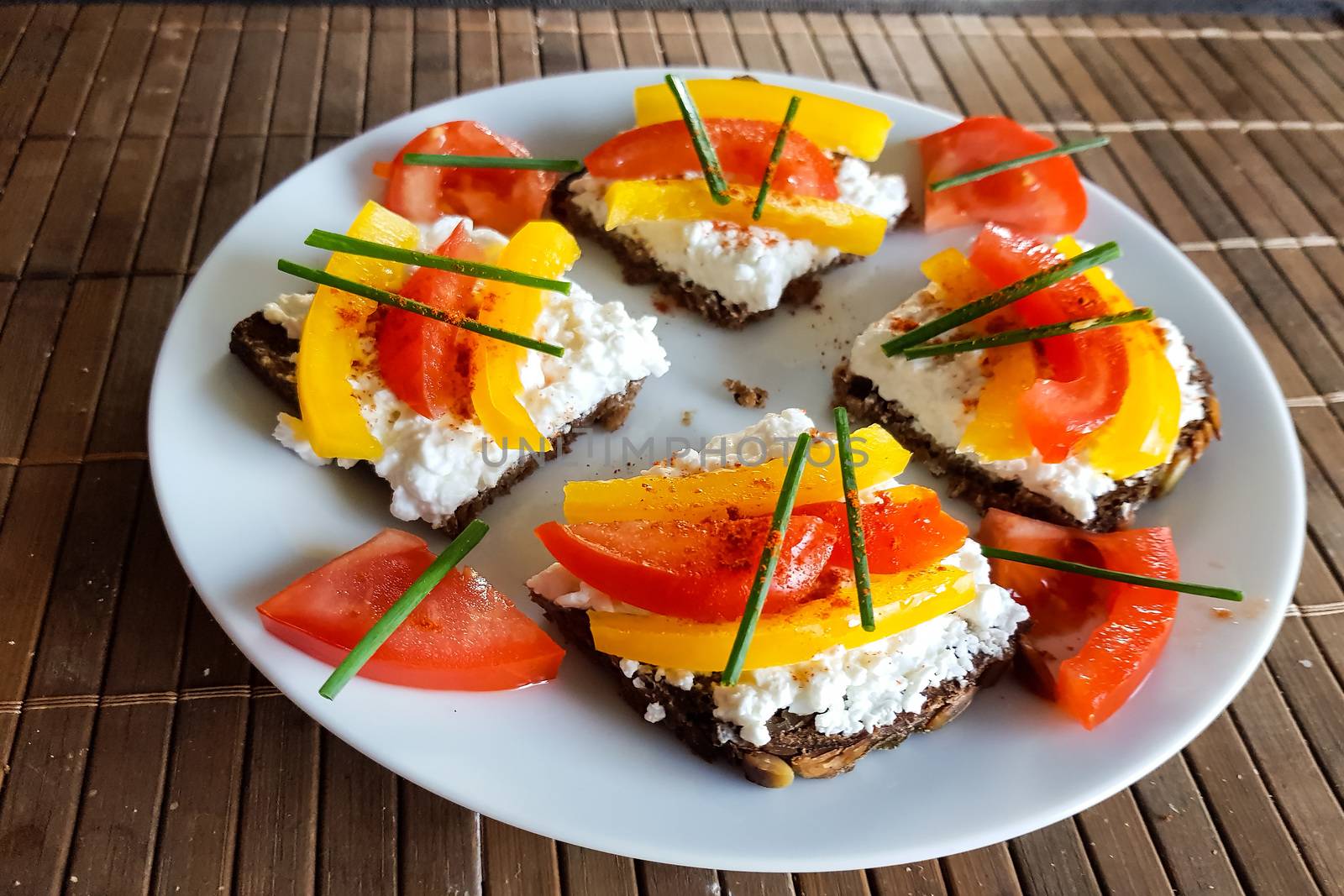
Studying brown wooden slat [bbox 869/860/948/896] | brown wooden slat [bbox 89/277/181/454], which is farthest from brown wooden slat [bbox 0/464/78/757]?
brown wooden slat [bbox 869/860/948/896]

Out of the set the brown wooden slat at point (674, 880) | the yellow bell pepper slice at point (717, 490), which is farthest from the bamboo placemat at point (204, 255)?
the yellow bell pepper slice at point (717, 490)

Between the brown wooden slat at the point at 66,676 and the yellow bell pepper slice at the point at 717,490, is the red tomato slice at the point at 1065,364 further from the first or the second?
the brown wooden slat at the point at 66,676

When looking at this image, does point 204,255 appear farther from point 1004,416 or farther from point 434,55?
point 1004,416

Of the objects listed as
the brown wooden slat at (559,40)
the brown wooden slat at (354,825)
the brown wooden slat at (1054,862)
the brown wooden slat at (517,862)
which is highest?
the brown wooden slat at (559,40)

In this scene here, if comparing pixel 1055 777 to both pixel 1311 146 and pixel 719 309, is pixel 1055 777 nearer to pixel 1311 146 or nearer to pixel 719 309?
pixel 719 309

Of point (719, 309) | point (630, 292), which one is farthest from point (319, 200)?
point (719, 309)

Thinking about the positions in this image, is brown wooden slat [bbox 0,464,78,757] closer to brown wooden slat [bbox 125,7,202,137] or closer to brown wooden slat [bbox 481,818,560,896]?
brown wooden slat [bbox 481,818,560,896]

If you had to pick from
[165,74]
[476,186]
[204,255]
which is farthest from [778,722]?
[165,74]
